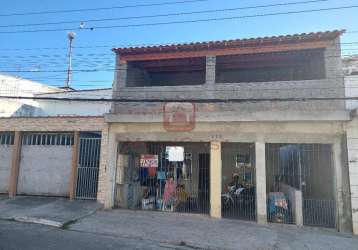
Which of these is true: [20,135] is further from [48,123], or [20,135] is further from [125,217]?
[125,217]

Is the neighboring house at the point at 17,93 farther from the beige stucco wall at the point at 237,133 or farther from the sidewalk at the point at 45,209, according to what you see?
the beige stucco wall at the point at 237,133

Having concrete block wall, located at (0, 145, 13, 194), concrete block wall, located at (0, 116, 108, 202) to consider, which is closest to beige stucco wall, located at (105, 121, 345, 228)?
concrete block wall, located at (0, 116, 108, 202)

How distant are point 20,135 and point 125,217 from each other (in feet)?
19.4

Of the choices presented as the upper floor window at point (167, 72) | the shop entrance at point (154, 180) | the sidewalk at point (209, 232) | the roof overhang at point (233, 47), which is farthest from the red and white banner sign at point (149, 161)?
the roof overhang at point (233, 47)

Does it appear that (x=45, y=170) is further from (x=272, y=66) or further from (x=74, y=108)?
(x=272, y=66)

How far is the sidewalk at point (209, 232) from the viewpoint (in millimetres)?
6766

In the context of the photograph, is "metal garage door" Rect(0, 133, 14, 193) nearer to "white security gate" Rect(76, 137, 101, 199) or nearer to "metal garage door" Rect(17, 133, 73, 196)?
"metal garage door" Rect(17, 133, 73, 196)

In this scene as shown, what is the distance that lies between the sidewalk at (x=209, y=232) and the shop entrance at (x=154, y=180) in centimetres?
103

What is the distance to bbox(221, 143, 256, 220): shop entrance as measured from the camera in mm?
10055

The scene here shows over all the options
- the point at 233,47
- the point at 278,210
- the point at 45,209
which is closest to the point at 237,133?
the point at 278,210

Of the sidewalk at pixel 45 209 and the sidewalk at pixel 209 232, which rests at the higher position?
the sidewalk at pixel 45 209

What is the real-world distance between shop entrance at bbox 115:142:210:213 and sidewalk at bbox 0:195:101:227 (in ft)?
4.64

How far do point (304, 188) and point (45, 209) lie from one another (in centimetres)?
915

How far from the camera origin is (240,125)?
361 inches
